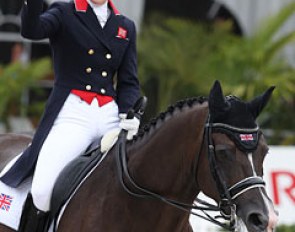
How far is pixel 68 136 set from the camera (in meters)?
5.49

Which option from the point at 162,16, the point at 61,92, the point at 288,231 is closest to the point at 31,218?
the point at 61,92

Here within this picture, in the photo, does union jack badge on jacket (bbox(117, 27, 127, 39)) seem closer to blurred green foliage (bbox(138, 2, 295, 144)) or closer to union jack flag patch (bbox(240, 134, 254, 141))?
union jack flag patch (bbox(240, 134, 254, 141))

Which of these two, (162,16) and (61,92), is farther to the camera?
(162,16)

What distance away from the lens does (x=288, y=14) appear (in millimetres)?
13688

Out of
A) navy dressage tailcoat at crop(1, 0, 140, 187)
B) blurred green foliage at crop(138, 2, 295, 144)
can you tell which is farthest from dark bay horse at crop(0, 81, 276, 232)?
blurred green foliage at crop(138, 2, 295, 144)

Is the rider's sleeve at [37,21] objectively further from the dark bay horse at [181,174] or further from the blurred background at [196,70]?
the blurred background at [196,70]

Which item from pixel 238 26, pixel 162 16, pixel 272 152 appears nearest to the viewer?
pixel 272 152

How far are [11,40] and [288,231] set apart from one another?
842 centimetres

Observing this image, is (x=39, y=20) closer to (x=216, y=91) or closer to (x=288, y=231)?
(x=216, y=91)

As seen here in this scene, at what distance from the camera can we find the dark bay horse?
468 cm

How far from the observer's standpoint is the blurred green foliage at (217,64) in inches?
514

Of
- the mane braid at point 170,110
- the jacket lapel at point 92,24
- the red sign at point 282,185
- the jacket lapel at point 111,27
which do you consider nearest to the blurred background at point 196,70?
the red sign at point 282,185

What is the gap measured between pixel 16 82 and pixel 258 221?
9851mm

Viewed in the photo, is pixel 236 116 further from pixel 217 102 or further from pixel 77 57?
pixel 77 57
